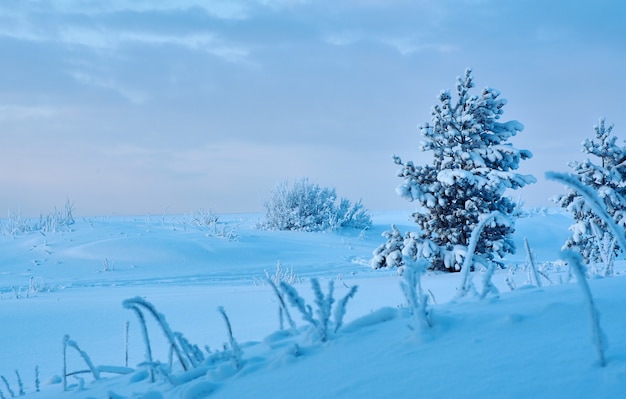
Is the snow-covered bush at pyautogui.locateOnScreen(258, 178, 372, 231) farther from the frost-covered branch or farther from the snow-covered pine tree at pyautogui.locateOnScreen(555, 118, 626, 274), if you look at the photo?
the frost-covered branch

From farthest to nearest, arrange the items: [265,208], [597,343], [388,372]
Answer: [265,208] < [388,372] < [597,343]

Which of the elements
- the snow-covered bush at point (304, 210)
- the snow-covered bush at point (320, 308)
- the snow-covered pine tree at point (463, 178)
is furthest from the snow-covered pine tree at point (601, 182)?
the snow-covered bush at point (320, 308)

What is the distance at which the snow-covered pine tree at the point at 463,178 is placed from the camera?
11.0 m

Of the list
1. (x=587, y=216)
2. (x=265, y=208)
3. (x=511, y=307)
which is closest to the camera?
(x=511, y=307)

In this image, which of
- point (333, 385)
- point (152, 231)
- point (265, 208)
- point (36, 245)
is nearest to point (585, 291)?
point (333, 385)

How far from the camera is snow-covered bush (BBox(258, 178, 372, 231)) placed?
21280mm

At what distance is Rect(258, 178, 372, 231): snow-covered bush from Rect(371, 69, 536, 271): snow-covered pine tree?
9.76m

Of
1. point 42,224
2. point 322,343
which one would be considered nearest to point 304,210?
point 42,224

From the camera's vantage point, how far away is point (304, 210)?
858 inches

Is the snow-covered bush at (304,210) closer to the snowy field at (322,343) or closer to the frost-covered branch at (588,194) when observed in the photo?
the snowy field at (322,343)

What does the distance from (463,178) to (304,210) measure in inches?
452

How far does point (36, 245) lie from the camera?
15.6m

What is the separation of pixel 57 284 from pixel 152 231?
783cm

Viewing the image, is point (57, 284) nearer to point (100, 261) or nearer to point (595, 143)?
point (100, 261)
